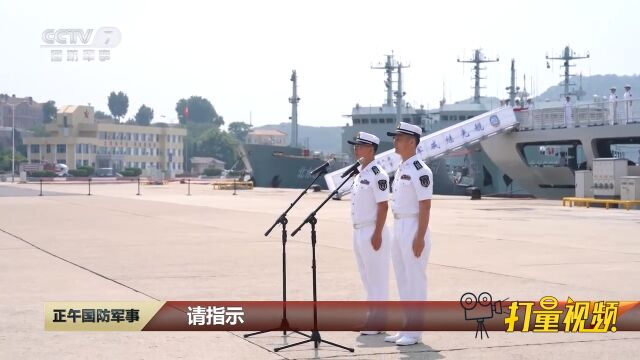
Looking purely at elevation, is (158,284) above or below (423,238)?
below

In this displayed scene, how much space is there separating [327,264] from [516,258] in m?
3.27

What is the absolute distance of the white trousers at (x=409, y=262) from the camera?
7.16m

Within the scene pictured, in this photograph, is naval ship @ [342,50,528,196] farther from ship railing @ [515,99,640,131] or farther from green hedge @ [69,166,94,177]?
green hedge @ [69,166,94,177]

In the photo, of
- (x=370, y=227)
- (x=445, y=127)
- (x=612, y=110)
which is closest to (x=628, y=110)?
(x=612, y=110)

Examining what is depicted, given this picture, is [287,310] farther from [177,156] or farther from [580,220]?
[177,156]

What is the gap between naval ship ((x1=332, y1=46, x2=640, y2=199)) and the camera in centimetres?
3738

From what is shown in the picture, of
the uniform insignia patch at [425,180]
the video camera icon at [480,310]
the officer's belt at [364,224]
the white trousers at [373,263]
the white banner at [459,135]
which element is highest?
the white banner at [459,135]

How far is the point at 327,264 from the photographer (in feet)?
43.1

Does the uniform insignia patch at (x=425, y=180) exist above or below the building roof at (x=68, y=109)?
below

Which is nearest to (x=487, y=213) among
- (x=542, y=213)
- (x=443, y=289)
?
(x=542, y=213)

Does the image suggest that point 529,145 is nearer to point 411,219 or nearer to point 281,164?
point 281,164

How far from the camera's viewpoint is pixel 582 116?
38.6 m

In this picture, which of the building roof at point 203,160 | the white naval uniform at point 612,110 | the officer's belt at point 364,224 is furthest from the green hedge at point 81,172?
the officer's belt at point 364,224

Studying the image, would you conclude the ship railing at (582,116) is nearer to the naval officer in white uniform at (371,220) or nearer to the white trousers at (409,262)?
the naval officer in white uniform at (371,220)
